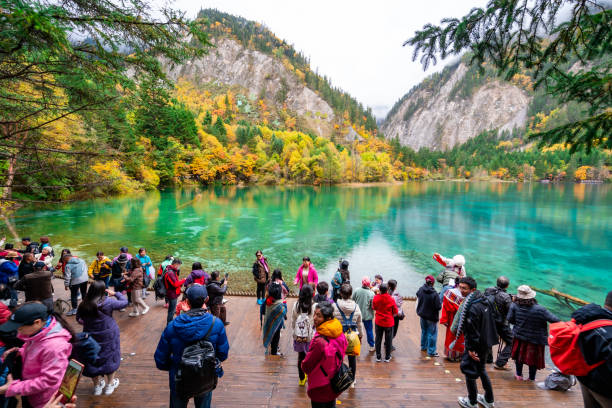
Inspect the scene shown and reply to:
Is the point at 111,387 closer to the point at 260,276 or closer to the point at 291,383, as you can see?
the point at 291,383

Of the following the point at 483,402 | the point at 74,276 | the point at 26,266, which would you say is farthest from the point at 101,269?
the point at 483,402

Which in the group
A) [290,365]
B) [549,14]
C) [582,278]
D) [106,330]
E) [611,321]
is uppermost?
[549,14]

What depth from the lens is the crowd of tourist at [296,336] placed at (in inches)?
95.0

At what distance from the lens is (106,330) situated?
3797mm

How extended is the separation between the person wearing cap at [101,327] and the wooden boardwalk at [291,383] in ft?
1.32

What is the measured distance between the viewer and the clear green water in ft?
51.3

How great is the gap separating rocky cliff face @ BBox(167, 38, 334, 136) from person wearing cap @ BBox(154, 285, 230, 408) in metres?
145

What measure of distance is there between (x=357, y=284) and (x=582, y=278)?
1301cm

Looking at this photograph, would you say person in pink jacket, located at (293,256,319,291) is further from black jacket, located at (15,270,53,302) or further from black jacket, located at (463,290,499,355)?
black jacket, located at (15,270,53,302)

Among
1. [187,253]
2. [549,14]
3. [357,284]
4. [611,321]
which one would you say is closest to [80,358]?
[611,321]

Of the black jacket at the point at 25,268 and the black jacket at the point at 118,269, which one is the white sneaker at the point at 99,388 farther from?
the black jacket at the point at 25,268

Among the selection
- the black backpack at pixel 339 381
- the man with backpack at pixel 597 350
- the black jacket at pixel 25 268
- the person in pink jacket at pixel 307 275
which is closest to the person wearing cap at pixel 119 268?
the black jacket at pixel 25 268

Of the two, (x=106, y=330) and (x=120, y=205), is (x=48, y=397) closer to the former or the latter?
(x=106, y=330)

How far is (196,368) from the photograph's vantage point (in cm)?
266
